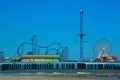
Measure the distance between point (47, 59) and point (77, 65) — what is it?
24024mm

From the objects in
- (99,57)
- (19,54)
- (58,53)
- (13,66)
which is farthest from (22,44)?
(13,66)

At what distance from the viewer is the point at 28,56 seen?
140 metres

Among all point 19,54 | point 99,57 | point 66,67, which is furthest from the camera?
point 19,54

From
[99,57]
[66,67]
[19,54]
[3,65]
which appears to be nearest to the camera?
[3,65]

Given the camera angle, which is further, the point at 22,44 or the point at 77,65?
the point at 22,44

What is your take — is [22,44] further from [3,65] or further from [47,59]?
[3,65]

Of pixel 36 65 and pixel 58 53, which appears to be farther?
pixel 58 53

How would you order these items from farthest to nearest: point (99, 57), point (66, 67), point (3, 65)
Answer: point (99, 57), point (66, 67), point (3, 65)

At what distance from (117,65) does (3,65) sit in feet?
121

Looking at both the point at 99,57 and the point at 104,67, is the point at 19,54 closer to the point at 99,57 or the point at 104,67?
the point at 99,57

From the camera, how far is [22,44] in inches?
6132

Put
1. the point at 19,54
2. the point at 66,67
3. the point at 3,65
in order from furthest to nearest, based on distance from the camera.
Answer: the point at 19,54, the point at 66,67, the point at 3,65

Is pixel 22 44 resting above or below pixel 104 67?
above

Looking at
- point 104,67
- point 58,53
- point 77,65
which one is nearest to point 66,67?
point 77,65
